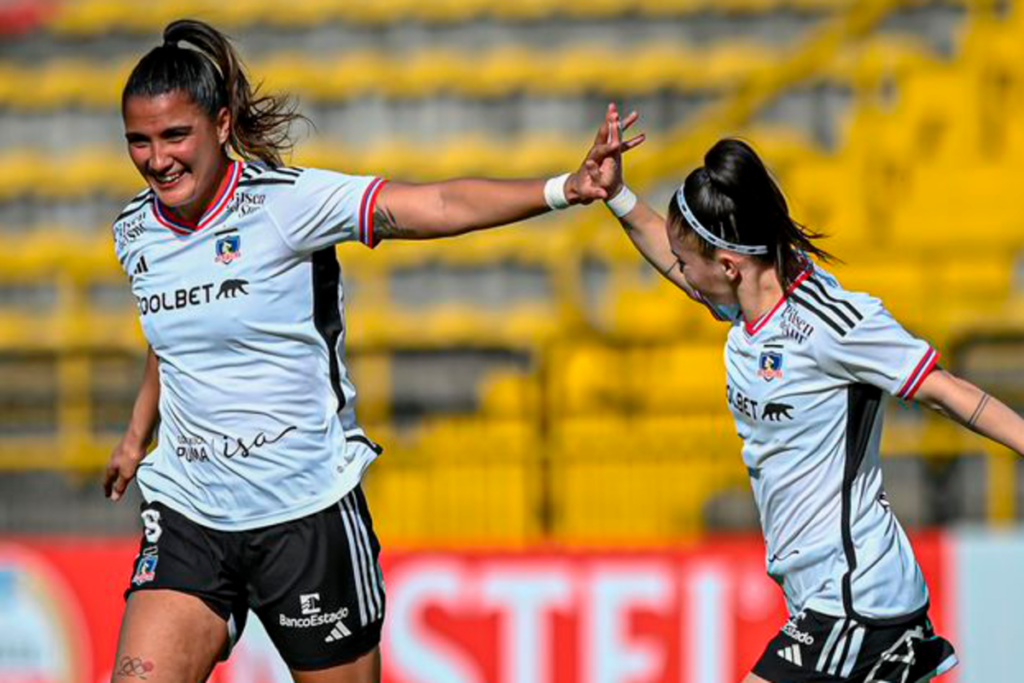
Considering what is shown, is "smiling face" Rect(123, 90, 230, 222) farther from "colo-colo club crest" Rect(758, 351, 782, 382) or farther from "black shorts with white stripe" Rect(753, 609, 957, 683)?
"black shorts with white stripe" Rect(753, 609, 957, 683)

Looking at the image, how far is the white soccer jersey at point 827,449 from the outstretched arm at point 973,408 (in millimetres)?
109

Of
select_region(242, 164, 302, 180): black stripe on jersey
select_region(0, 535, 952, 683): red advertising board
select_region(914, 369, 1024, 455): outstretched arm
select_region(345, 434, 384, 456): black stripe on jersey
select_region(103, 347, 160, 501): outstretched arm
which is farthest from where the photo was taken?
select_region(0, 535, 952, 683): red advertising board

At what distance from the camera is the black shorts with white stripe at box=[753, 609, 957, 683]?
14.2 ft

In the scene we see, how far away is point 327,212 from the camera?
14.2 ft

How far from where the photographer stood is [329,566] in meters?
4.47

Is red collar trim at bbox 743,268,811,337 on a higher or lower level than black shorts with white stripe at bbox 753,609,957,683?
higher

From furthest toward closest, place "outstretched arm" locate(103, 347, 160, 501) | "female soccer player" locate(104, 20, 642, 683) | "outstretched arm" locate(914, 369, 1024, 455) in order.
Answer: "outstretched arm" locate(103, 347, 160, 501), "female soccer player" locate(104, 20, 642, 683), "outstretched arm" locate(914, 369, 1024, 455)

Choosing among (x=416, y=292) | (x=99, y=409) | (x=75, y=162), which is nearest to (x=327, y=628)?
(x=99, y=409)

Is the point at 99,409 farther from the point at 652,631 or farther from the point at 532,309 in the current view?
the point at 652,631

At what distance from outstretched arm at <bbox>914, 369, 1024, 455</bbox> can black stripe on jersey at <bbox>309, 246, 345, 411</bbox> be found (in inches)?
54.2

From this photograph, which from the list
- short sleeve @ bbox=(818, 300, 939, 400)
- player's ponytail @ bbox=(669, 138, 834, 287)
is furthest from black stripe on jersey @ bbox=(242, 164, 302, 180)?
short sleeve @ bbox=(818, 300, 939, 400)

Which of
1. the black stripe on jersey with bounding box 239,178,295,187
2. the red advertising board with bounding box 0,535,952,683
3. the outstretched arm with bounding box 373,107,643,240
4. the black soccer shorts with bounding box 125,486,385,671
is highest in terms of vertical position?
the black stripe on jersey with bounding box 239,178,295,187

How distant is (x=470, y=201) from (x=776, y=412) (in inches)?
34.3
